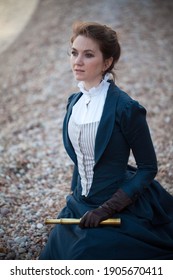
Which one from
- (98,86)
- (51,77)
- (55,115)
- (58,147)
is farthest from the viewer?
(51,77)

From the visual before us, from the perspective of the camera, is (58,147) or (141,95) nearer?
(58,147)

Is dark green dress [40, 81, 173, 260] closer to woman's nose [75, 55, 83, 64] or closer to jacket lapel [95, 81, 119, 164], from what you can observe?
jacket lapel [95, 81, 119, 164]

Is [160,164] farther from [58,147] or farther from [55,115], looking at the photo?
[55,115]

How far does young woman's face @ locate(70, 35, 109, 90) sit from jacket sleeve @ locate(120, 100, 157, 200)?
0.26 metres

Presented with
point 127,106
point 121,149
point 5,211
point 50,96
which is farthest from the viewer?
point 50,96

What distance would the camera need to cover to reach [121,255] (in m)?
2.04

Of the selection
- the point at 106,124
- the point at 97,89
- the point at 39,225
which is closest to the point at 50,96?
the point at 39,225

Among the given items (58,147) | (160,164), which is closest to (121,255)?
(160,164)

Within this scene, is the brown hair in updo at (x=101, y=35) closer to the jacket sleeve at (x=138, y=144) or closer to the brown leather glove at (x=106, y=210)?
the jacket sleeve at (x=138, y=144)

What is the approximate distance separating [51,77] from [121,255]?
394 cm

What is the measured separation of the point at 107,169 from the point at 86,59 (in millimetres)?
595

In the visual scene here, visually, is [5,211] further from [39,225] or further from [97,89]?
[97,89]

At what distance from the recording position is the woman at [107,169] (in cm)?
205

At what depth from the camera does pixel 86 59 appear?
6.90ft
